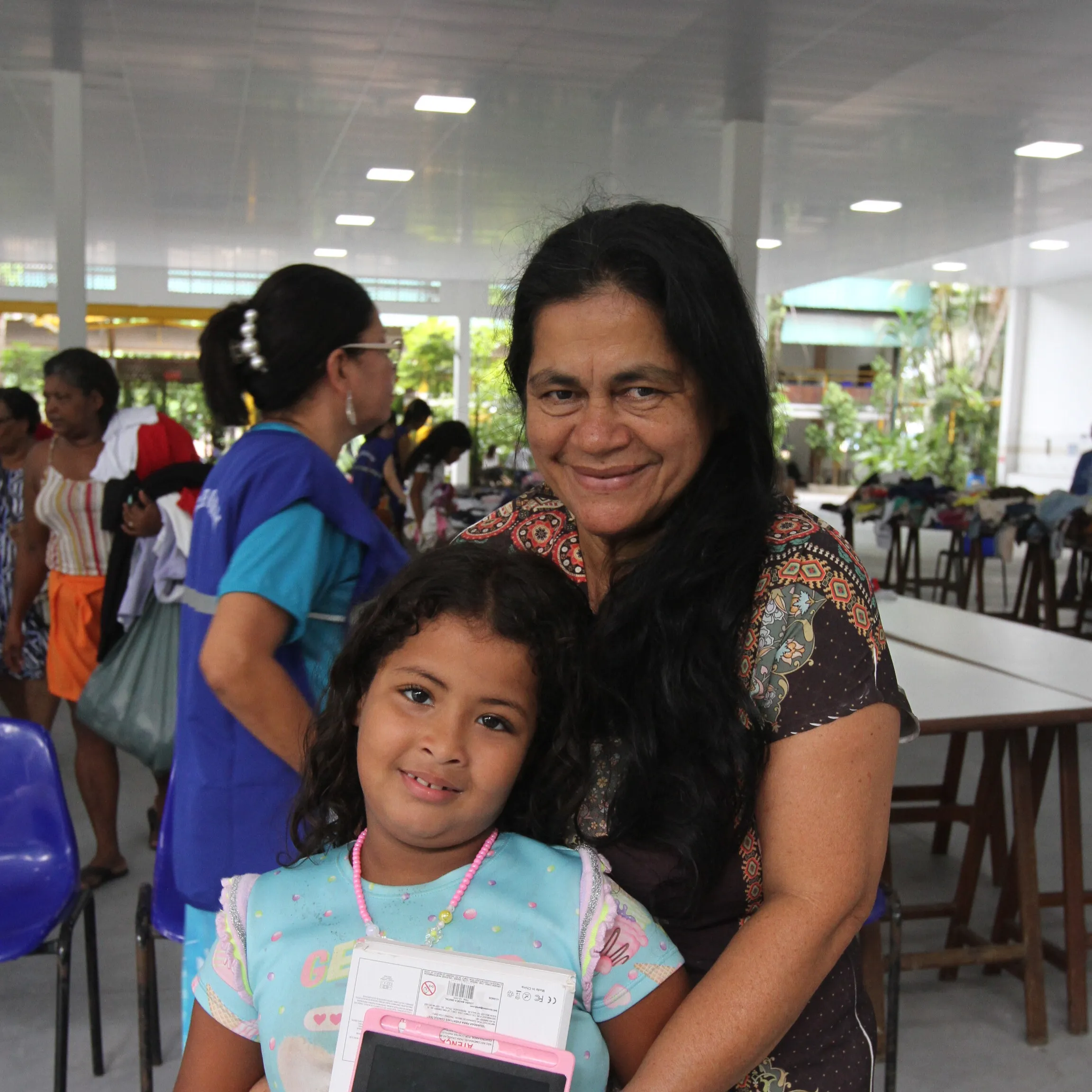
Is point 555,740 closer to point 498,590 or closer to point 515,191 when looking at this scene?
point 498,590

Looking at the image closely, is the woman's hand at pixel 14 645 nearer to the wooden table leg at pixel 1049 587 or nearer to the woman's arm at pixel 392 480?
the woman's arm at pixel 392 480

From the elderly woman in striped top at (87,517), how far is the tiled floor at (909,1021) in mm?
304

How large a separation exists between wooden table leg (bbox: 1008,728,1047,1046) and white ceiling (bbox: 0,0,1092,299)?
1842mm

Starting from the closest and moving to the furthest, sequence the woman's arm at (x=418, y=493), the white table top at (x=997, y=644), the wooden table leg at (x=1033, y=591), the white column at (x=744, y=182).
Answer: the white table top at (x=997, y=644), the white column at (x=744, y=182), the wooden table leg at (x=1033, y=591), the woman's arm at (x=418, y=493)

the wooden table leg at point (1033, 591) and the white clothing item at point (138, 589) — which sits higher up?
the white clothing item at point (138, 589)

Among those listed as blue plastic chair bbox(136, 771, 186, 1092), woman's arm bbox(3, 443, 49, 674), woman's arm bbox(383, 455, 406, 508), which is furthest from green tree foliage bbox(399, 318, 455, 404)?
blue plastic chair bbox(136, 771, 186, 1092)

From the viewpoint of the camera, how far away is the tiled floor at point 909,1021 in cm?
277

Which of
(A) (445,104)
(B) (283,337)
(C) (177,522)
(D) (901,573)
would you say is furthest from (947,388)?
(B) (283,337)

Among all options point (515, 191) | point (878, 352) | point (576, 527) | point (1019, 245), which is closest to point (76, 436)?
point (576, 527)

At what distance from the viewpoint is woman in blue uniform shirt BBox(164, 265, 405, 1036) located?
1645 millimetres

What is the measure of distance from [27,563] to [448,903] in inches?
129

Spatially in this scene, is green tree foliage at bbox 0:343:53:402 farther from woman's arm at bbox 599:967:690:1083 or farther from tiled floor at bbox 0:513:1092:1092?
woman's arm at bbox 599:967:690:1083

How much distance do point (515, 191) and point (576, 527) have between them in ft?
30.2

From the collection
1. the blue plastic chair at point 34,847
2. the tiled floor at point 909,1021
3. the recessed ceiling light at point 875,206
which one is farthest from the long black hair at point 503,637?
the recessed ceiling light at point 875,206
